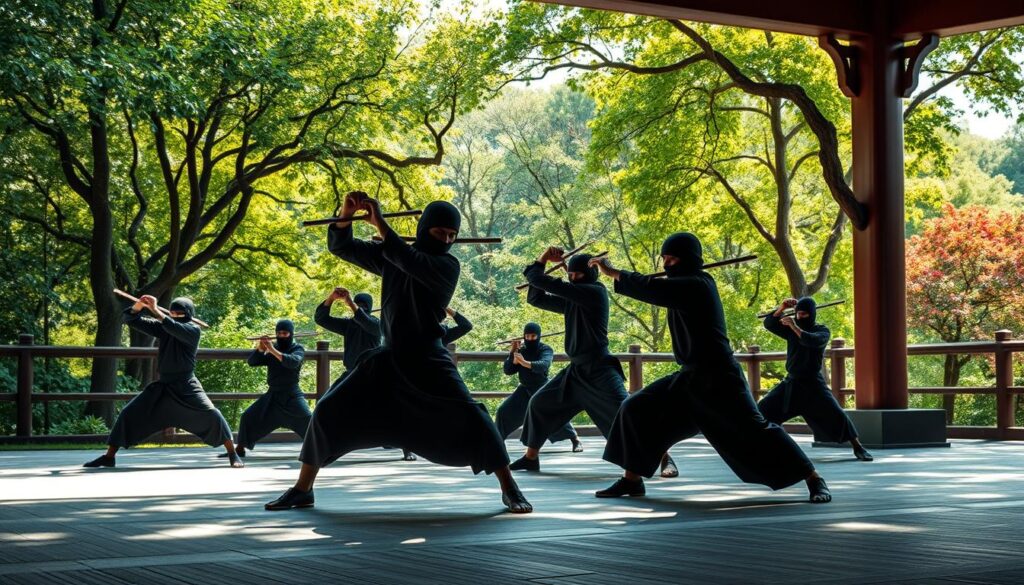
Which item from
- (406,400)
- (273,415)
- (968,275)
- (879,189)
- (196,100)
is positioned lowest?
(273,415)

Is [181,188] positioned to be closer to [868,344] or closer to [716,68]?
[716,68]

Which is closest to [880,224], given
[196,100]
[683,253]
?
[683,253]

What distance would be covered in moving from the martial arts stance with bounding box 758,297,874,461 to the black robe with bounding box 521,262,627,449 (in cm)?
227

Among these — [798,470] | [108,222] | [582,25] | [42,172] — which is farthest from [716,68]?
[798,470]

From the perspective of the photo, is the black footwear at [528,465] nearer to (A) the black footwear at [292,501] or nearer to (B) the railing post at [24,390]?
(A) the black footwear at [292,501]

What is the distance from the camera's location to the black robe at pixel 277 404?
11945 mm

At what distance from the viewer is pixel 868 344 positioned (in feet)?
40.9

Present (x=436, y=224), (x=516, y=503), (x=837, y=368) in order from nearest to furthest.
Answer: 1. (x=516, y=503)
2. (x=436, y=224)
3. (x=837, y=368)

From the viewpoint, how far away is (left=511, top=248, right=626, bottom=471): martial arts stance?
9680mm

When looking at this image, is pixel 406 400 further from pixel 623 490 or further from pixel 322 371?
pixel 322 371

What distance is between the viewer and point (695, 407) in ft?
23.9

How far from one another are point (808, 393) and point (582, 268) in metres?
3.14

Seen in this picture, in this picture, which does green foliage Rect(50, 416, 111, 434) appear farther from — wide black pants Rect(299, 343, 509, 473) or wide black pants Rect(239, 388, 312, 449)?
wide black pants Rect(299, 343, 509, 473)

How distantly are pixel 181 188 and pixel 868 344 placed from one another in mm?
15076
